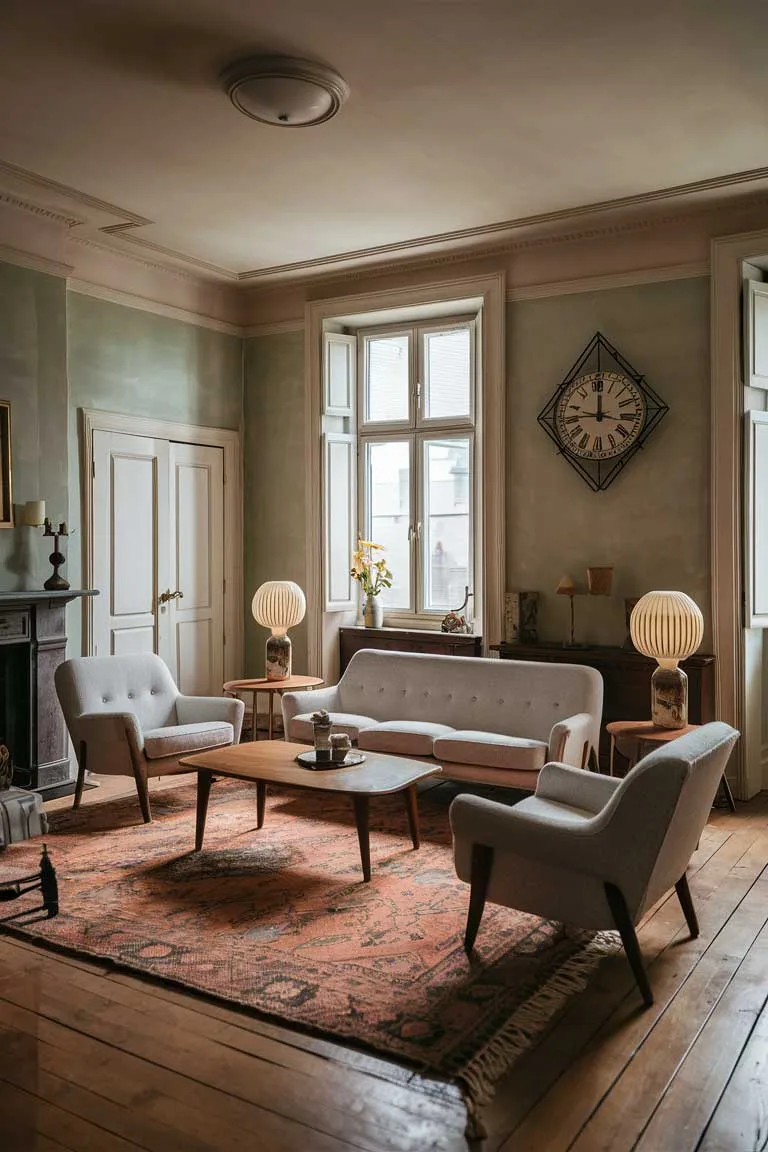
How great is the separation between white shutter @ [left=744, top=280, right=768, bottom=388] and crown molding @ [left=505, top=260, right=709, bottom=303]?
0.98ft

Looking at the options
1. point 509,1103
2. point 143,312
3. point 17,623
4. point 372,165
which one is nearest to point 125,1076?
point 509,1103

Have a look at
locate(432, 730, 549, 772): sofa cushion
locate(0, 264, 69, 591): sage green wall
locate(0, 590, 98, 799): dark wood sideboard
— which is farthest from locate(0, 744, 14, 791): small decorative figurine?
locate(432, 730, 549, 772): sofa cushion

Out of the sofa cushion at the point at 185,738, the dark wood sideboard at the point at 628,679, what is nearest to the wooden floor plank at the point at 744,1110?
the dark wood sideboard at the point at 628,679

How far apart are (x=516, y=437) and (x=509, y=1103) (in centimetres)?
423

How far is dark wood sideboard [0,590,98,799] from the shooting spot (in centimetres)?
522

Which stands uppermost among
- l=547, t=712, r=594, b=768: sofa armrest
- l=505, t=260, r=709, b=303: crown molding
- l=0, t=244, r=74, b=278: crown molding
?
l=0, t=244, r=74, b=278: crown molding

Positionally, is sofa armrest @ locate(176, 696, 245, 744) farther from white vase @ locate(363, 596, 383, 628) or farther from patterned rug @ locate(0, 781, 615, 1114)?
white vase @ locate(363, 596, 383, 628)

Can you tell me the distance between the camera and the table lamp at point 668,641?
4.64m

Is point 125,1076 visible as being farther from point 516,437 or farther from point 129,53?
point 516,437

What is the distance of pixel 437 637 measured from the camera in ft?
20.1

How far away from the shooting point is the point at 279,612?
6.13 metres

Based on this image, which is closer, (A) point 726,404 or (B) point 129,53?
(B) point 129,53

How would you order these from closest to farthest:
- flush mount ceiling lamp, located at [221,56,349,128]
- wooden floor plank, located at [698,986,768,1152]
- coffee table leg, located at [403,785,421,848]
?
1. wooden floor plank, located at [698,986,768,1152]
2. flush mount ceiling lamp, located at [221,56,349,128]
3. coffee table leg, located at [403,785,421,848]

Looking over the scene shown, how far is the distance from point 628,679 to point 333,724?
5.49ft
